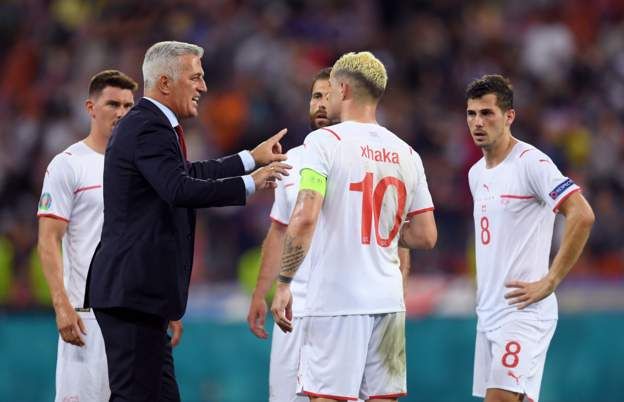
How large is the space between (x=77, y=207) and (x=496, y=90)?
2685 millimetres

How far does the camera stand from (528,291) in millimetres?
7246

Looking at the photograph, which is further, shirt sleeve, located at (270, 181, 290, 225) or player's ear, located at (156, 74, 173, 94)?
shirt sleeve, located at (270, 181, 290, 225)

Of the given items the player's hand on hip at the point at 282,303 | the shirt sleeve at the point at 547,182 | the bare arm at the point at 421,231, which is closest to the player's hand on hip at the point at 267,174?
the player's hand on hip at the point at 282,303

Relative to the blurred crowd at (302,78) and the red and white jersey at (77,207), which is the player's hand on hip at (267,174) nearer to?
the red and white jersey at (77,207)

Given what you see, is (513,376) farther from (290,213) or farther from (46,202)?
(46,202)

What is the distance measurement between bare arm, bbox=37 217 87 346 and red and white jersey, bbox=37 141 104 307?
0.28ft

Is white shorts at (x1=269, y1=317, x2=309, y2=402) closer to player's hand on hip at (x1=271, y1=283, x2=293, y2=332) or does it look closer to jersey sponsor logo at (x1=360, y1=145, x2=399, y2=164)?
player's hand on hip at (x1=271, y1=283, x2=293, y2=332)

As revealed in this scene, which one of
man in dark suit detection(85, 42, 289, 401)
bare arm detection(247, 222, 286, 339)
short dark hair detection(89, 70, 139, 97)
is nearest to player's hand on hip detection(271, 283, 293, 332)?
man in dark suit detection(85, 42, 289, 401)

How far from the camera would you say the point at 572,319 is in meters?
11.6

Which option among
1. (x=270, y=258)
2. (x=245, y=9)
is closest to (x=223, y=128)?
(x=245, y=9)

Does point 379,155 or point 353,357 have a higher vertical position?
point 379,155

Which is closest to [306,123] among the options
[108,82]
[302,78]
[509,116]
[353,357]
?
[302,78]

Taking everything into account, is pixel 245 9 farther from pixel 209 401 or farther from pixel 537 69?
pixel 209 401

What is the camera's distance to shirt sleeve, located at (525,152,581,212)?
7199mm
